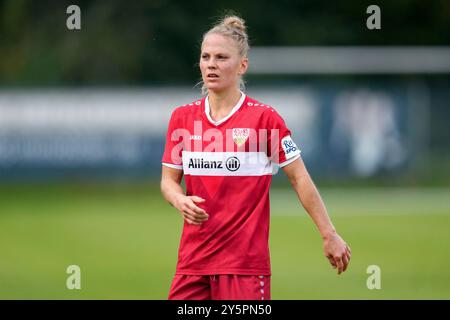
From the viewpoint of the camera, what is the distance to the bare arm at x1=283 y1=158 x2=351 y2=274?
508 cm

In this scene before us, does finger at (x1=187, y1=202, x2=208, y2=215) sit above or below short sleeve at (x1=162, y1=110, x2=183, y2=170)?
below

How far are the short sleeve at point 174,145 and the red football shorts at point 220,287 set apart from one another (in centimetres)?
59

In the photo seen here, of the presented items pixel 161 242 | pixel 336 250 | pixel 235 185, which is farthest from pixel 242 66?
pixel 161 242

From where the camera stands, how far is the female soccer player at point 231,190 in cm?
509

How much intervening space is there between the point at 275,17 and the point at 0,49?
6322mm

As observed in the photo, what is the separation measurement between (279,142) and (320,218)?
0.44m

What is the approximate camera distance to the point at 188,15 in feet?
75.2

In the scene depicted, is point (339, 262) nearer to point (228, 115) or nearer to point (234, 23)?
point (228, 115)

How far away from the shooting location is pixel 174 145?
17.3ft

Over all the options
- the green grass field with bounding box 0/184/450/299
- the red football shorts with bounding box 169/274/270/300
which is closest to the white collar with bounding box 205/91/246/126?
the red football shorts with bounding box 169/274/270/300

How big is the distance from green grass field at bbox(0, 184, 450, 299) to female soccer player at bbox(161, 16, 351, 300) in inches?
144

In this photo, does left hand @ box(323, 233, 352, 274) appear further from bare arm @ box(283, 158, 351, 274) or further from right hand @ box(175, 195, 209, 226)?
right hand @ box(175, 195, 209, 226)
